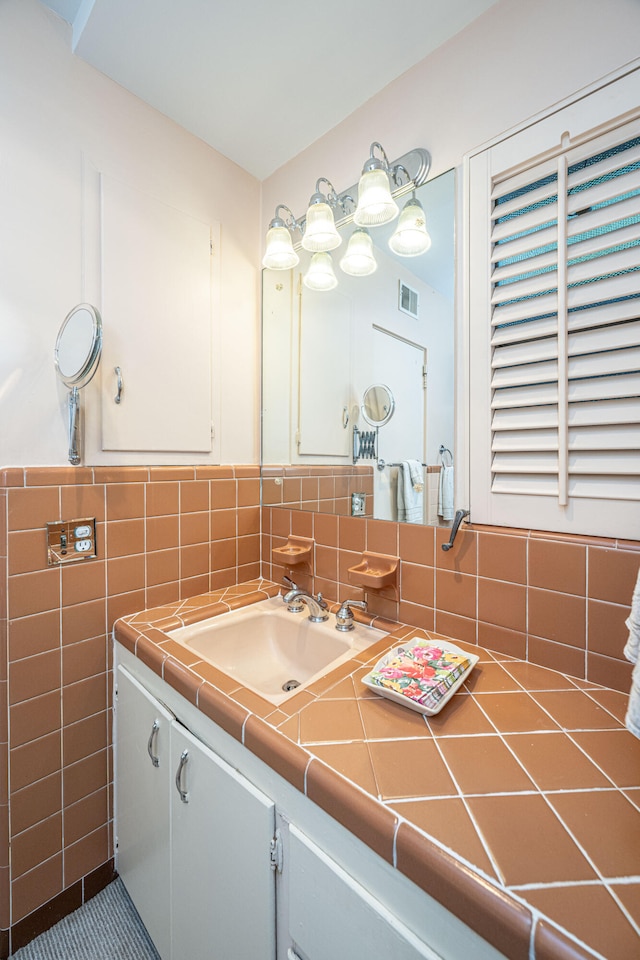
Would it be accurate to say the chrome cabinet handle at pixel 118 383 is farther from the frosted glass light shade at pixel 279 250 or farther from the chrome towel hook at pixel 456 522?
the chrome towel hook at pixel 456 522

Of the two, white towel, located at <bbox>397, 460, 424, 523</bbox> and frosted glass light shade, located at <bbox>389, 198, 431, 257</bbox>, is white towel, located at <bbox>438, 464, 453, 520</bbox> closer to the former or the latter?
white towel, located at <bbox>397, 460, 424, 523</bbox>

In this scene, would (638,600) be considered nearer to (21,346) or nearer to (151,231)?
(21,346)

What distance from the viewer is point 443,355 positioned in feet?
3.50

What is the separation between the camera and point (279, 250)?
4.50 feet

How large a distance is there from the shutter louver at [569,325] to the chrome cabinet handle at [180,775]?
954 mm

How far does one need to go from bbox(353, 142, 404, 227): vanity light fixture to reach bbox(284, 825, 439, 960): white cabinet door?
1.43 m

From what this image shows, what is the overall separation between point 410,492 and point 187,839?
0.98 meters

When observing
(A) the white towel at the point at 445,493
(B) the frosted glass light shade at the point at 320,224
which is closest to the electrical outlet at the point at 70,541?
(A) the white towel at the point at 445,493

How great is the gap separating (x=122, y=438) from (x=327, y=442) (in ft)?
2.22

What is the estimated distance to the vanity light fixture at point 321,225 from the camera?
1215mm

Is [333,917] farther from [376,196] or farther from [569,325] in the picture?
[376,196]

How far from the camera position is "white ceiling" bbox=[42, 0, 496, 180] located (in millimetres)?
997

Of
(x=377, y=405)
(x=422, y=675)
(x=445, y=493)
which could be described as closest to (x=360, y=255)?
(x=377, y=405)

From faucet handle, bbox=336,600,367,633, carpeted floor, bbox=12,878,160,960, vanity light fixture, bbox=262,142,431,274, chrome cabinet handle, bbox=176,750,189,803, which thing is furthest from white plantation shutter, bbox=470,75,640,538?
carpeted floor, bbox=12,878,160,960
